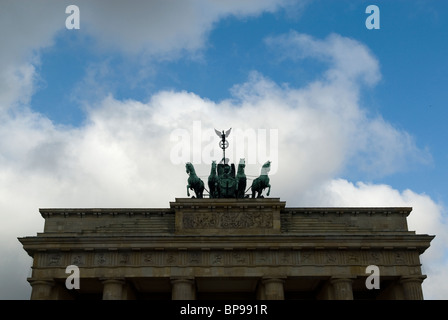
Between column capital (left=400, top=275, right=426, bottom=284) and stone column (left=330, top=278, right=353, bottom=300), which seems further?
A: column capital (left=400, top=275, right=426, bottom=284)

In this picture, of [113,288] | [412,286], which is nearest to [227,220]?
[113,288]

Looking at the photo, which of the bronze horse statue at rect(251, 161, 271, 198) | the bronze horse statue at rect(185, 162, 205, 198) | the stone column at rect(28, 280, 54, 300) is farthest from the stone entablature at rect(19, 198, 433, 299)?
the bronze horse statue at rect(251, 161, 271, 198)

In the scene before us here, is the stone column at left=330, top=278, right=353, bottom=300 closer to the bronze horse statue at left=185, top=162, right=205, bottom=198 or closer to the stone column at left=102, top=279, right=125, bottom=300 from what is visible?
the bronze horse statue at left=185, top=162, right=205, bottom=198

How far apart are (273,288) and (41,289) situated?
13490mm

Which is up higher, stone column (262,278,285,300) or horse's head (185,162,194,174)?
horse's head (185,162,194,174)

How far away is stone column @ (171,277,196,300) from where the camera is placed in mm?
33062

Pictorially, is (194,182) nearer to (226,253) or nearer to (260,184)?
(260,184)

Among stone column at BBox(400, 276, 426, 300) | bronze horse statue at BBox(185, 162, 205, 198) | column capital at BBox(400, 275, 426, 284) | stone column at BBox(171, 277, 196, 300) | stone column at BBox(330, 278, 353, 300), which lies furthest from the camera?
bronze horse statue at BBox(185, 162, 205, 198)

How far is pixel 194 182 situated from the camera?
121 ft

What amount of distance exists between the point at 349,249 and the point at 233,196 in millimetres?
7961

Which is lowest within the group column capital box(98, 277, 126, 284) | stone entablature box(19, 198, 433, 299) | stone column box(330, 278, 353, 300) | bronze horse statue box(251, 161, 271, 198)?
stone column box(330, 278, 353, 300)

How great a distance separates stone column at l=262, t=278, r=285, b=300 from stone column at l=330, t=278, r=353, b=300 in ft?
10.1
